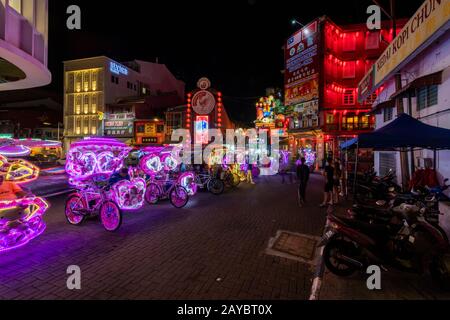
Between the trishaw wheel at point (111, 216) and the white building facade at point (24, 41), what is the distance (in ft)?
14.7

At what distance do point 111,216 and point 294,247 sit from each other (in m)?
4.77

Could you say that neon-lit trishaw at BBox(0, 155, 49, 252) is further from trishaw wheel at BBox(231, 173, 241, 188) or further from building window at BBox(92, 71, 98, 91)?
building window at BBox(92, 71, 98, 91)

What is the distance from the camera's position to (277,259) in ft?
16.1

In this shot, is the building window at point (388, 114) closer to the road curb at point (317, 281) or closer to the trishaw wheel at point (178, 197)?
the road curb at point (317, 281)

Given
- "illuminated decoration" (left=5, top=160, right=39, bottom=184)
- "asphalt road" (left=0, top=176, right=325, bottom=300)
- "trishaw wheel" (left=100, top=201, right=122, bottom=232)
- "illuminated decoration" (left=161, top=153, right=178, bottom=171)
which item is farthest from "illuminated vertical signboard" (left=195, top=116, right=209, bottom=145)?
"illuminated decoration" (left=5, top=160, right=39, bottom=184)

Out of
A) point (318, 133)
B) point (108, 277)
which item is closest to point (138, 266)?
point (108, 277)

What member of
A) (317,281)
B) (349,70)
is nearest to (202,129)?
(317,281)

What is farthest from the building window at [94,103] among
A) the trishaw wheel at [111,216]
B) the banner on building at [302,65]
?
the trishaw wheel at [111,216]

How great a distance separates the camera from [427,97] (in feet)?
26.2

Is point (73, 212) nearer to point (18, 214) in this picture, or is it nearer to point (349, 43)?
point (18, 214)

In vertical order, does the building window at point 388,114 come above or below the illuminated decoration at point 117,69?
below

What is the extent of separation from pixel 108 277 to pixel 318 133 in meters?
27.2

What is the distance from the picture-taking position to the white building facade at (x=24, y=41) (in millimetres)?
6047

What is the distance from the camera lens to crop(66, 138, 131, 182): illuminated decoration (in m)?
6.84
